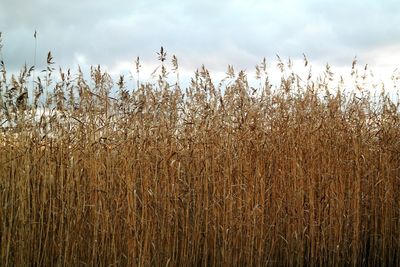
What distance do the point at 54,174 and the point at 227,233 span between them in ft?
4.21

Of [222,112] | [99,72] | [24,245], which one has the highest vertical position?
[99,72]

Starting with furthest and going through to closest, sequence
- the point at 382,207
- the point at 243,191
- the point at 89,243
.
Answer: the point at 382,207
the point at 243,191
the point at 89,243

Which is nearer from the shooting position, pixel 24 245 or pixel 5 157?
pixel 24 245

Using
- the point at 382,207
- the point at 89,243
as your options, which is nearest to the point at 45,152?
the point at 89,243

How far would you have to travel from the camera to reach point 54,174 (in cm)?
323

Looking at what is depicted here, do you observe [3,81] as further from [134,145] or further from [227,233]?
[227,233]

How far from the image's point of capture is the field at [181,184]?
311 centimetres

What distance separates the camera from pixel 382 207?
4.10 metres

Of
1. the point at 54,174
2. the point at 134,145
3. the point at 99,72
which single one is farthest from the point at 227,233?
the point at 99,72

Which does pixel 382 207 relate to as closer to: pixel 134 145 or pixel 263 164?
pixel 263 164

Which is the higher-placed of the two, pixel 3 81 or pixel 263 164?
pixel 3 81

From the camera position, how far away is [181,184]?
11.3 feet

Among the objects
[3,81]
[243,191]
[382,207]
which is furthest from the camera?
[382,207]

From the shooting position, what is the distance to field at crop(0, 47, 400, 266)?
10.2 feet
